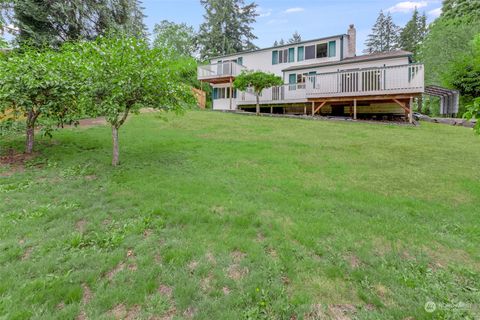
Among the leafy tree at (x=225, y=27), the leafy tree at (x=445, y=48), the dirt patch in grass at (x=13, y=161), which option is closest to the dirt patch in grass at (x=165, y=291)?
the dirt patch in grass at (x=13, y=161)

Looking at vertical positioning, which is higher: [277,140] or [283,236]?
[277,140]

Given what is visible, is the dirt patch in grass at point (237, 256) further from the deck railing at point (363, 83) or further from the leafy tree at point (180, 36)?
the leafy tree at point (180, 36)

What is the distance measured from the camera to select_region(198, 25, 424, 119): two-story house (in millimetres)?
12394

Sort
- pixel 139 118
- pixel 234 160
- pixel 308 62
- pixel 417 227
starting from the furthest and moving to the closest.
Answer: pixel 308 62 < pixel 139 118 < pixel 234 160 < pixel 417 227

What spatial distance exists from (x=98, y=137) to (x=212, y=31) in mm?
28572

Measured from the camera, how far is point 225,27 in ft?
109

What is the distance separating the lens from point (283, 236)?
3426mm

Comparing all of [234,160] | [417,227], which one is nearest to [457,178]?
[417,227]

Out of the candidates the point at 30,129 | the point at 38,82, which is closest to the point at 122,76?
the point at 38,82

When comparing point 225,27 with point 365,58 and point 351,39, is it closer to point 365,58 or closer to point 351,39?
point 351,39

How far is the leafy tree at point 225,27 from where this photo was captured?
3294cm

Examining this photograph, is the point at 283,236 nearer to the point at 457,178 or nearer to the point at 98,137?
the point at 457,178

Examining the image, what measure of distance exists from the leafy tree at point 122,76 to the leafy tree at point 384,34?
46782 mm

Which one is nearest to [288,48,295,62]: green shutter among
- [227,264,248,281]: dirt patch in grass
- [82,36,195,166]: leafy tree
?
[82,36,195,166]: leafy tree
